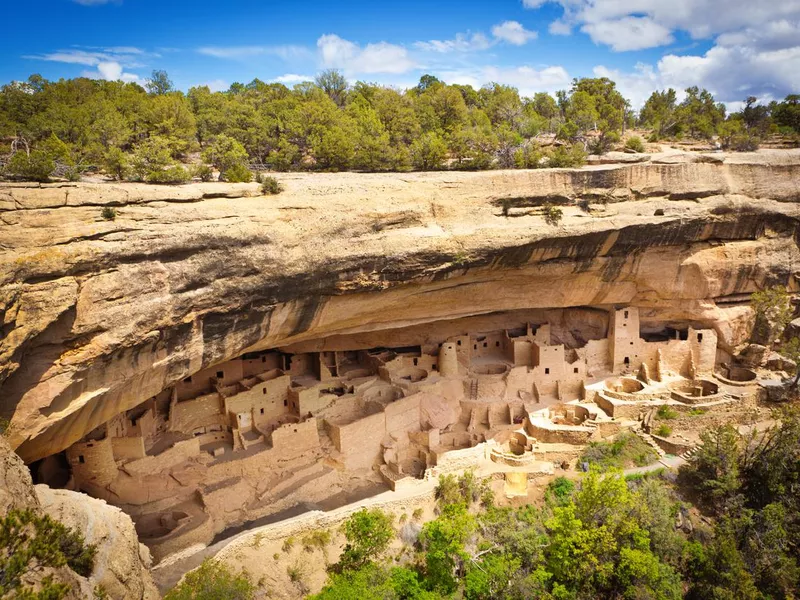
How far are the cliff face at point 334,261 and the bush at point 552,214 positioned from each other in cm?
29

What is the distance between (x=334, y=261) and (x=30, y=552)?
8.10 metres

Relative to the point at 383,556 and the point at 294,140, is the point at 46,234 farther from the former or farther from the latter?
the point at 294,140

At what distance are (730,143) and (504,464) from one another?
18845mm

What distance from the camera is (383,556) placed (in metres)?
13.8

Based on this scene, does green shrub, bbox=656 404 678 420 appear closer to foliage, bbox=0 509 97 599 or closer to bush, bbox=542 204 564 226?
bush, bbox=542 204 564 226

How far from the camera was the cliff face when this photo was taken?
9.55 metres

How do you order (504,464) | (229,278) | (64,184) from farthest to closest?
(504,464) → (229,278) → (64,184)

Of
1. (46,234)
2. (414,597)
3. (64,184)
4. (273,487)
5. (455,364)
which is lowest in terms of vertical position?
(414,597)

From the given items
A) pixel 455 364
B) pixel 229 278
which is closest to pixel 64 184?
pixel 229 278

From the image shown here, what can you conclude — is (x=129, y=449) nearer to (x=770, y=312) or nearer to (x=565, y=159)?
(x=565, y=159)

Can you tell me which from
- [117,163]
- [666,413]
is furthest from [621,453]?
[117,163]

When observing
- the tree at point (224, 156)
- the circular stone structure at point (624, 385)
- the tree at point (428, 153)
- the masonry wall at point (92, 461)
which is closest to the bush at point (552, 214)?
the tree at point (428, 153)

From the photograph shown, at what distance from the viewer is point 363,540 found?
13195 millimetres

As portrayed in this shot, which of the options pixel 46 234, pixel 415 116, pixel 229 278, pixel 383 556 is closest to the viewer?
pixel 46 234
